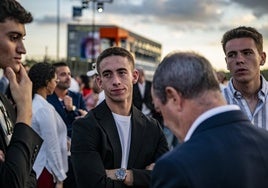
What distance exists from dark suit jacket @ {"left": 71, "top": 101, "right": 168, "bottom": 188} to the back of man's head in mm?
1378

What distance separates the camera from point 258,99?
399 centimetres

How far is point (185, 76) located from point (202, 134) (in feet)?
0.82

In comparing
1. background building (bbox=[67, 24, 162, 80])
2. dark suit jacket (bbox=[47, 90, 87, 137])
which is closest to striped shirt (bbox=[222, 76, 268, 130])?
dark suit jacket (bbox=[47, 90, 87, 137])

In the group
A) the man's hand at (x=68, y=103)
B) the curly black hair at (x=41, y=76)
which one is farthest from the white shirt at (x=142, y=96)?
the curly black hair at (x=41, y=76)

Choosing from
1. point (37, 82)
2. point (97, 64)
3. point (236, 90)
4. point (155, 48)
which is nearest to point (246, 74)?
point (236, 90)

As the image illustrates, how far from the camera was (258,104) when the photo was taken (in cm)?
396

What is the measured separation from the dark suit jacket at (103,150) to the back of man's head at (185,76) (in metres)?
1.38

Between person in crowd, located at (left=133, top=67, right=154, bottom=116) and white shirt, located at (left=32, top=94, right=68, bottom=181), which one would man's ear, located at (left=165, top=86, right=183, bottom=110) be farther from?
person in crowd, located at (left=133, top=67, right=154, bottom=116)

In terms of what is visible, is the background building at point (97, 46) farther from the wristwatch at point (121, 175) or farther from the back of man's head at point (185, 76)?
the back of man's head at point (185, 76)

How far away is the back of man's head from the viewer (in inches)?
80.1

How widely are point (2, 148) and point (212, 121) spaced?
3.84ft

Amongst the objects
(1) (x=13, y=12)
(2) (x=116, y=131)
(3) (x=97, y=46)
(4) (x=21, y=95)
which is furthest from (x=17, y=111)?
(3) (x=97, y=46)

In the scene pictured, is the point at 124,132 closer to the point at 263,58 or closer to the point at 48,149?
the point at 263,58

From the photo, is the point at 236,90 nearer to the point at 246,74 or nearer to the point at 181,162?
the point at 246,74
